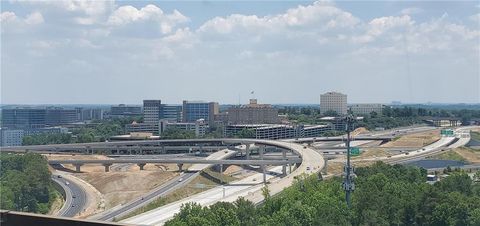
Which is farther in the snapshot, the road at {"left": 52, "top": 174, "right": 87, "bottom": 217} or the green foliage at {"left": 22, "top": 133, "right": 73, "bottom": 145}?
the green foliage at {"left": 22, "top": 133, "right": 73, "bottom": 145}

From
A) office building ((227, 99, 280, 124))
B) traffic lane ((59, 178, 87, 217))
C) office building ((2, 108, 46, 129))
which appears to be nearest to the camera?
traffic lane ((59, 178, 87, 217))

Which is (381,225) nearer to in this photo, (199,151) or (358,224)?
(358,224)

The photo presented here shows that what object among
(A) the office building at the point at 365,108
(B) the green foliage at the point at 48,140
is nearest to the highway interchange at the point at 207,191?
(B) the green foliage at the point at 48,140

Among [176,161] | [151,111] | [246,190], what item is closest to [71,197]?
[246,190]

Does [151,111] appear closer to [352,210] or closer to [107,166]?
[107,166]

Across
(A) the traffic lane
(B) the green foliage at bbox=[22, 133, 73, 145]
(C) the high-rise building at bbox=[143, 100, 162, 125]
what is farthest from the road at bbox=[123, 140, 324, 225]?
(C) the high-rise building at bbox=[143, 100, 162, 125]

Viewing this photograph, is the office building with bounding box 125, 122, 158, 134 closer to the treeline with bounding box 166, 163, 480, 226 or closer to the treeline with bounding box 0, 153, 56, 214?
the treeline with bounding box 0, 153, 56, 214

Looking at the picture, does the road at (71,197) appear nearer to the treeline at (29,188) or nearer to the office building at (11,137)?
the treeline at (29,188)
